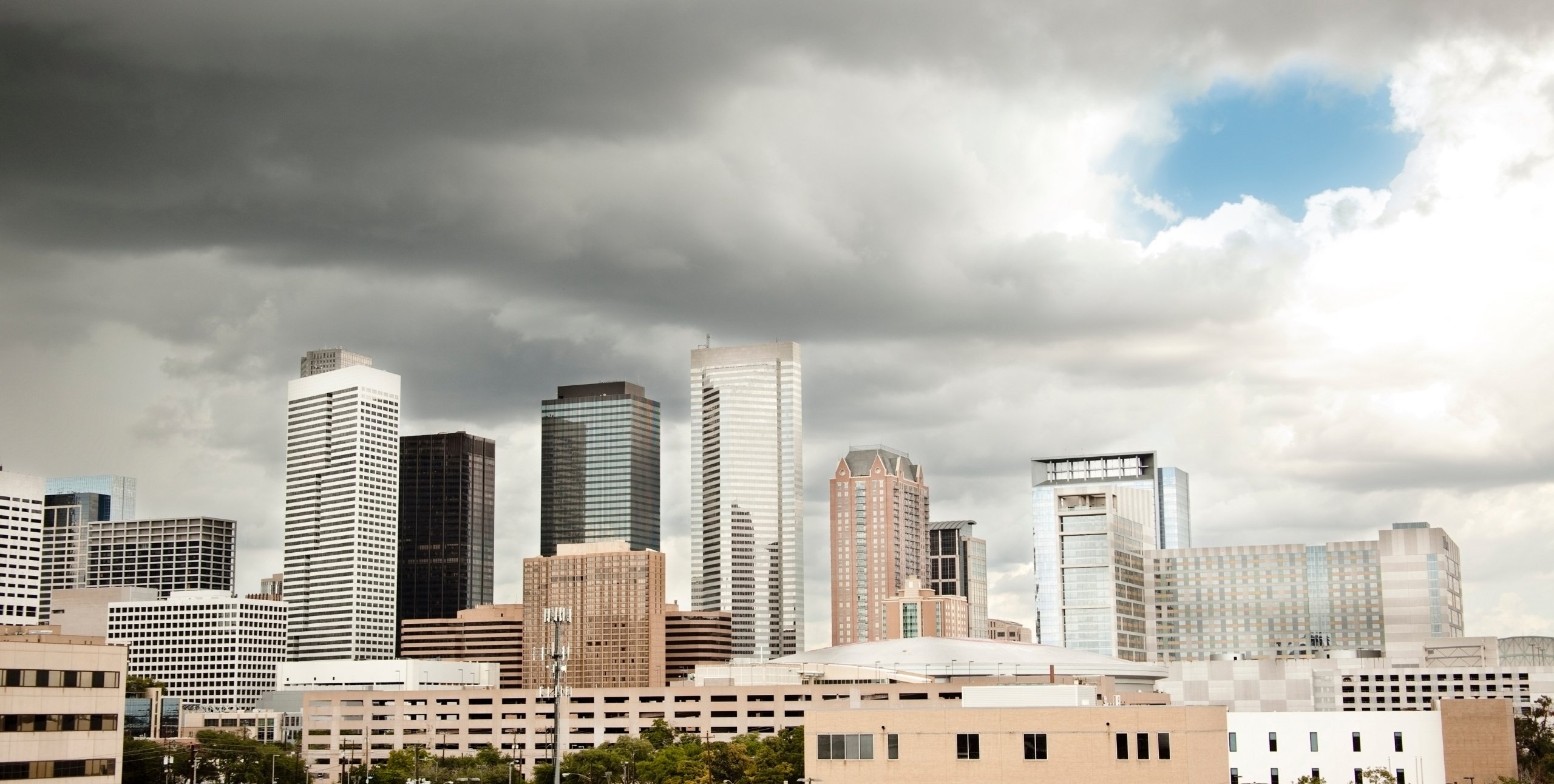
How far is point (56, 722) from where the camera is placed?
372ft

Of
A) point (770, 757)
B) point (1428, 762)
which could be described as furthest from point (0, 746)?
point (1428, 762)

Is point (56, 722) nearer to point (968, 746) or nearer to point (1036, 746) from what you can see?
point (968, 746)

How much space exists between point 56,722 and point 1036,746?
6798 centimetres

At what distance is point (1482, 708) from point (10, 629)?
449 feet

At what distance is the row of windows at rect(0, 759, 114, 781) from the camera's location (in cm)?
10931

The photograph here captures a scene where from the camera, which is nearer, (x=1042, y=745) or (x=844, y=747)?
(x=1042, y=745)

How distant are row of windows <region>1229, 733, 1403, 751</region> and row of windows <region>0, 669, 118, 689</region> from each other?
363 feet

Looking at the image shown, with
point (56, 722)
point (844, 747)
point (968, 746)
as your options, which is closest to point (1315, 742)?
point (968, 746)

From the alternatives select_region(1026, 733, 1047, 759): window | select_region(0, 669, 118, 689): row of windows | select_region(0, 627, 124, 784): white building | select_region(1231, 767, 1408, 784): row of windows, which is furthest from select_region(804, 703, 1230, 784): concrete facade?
select_region(1231, 767, 1408, 784): row of windows

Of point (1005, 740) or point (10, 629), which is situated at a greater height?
point (10, 629)

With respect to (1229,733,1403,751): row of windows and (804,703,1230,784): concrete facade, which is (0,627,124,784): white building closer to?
(804,703,1230,784): concrete facade

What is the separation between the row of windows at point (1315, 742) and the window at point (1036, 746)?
234 ft

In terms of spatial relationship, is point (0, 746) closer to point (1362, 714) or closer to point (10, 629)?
point (10, 629)

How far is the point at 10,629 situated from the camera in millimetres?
125250
